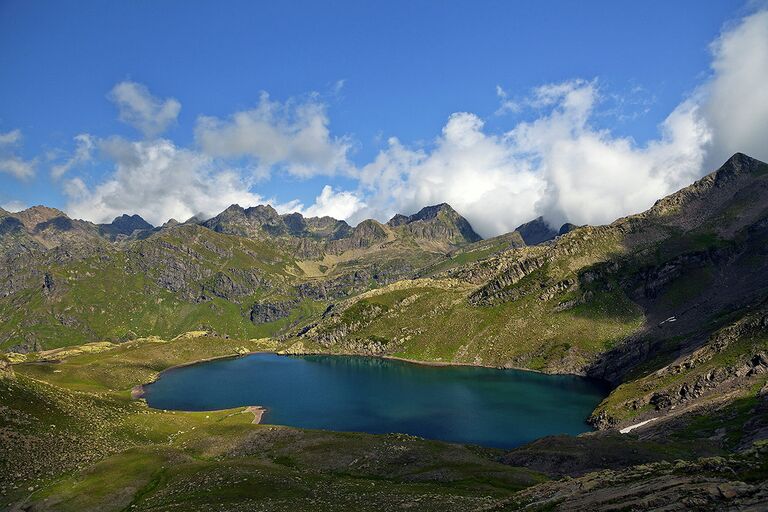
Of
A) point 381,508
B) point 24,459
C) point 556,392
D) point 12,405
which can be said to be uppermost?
point 12,405

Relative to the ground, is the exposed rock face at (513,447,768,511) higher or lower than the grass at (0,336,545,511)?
higher

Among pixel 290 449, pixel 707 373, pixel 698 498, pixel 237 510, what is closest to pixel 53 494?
pixel 237 510

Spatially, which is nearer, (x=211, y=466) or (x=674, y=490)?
(x=674, y=490)

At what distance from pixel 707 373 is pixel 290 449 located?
399 ft

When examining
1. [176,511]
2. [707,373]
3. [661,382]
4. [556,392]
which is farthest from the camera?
[556,392]

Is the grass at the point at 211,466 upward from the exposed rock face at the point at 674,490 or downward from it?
downward

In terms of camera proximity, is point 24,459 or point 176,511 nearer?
point 176,511

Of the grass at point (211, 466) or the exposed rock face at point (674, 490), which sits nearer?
the exposed rock face at point (674, 490)

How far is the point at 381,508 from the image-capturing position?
55062 mm

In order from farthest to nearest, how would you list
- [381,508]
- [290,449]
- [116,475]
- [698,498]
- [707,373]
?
[707,373], [290,449], [116,475], [381,508], [698,498]

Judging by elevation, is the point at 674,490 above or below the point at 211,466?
above

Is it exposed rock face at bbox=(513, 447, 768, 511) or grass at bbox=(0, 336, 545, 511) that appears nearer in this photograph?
exposed rock face at bbox=(513, 447, 768, 511)

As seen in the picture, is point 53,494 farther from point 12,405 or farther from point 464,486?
point 464,486

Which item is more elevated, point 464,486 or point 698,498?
point 698,498
